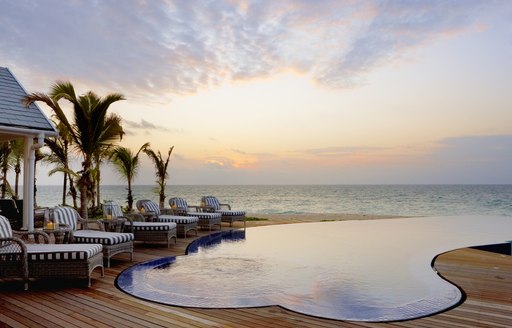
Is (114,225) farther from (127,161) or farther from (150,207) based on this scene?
(127,161)

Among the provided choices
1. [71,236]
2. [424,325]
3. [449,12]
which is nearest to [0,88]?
[71,236]

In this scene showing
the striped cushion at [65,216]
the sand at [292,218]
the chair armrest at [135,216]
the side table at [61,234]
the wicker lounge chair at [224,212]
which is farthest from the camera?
the sand at [292,218]

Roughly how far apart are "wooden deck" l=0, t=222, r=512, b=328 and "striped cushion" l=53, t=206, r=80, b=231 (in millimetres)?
1382

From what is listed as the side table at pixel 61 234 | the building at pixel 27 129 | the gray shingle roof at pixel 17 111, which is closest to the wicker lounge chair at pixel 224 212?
the building at pixel 27 129

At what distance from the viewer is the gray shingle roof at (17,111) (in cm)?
730

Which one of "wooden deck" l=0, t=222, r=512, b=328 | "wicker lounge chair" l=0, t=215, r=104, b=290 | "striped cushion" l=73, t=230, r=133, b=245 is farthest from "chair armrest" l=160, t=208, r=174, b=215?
"wicker lounge chair" l=0, t=215, r=104, b=290

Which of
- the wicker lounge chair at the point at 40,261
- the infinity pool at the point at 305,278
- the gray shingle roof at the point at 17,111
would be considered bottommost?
the infinity pool at the point at 305,278

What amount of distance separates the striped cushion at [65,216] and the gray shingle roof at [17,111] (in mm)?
1907

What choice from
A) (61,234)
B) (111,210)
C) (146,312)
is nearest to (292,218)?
(111,210)

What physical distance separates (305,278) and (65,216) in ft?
12.8

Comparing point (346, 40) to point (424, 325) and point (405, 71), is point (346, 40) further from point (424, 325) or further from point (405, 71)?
point (424, 325)

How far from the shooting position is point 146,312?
4.06 meters

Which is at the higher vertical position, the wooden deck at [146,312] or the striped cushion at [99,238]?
the striped cushion at [99,238]

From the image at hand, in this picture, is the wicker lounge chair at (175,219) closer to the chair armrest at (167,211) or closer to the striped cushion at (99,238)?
the chair armrest at (167,211)
